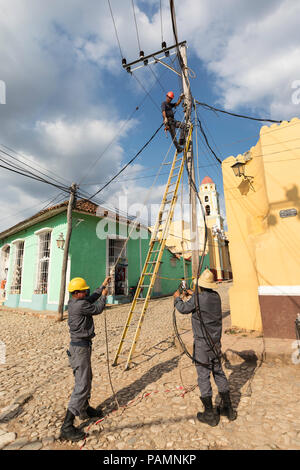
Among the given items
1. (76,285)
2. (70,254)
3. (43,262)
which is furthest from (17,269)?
(76,285)

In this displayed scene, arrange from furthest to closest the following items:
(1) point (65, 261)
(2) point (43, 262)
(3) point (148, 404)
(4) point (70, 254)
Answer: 1. (2) point (43, 262)
2. (4) point (70, 254)
3. (1) point (65, 261)
4. (3) point (148, 404)

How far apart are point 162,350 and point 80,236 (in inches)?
301

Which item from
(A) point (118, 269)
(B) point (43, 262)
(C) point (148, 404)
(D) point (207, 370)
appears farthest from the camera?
(A) point (118, 269)

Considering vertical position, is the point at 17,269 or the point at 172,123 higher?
the point at 172,123

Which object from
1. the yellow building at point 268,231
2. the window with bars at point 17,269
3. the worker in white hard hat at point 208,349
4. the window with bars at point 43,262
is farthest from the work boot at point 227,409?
the window with bars at point 17,269

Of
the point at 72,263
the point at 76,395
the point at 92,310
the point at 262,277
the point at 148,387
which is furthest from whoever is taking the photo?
the point at 72,263

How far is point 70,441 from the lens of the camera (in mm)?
2658

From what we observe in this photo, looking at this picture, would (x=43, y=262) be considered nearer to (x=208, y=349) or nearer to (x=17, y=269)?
(x=17, y=269)

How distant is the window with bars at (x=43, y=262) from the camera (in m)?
12.7

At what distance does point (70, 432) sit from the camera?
8.84 ft

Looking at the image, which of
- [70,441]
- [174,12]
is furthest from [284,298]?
[174,12]

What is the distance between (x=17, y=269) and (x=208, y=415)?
51.3 ft

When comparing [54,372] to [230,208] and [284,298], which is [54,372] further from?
[230,208]

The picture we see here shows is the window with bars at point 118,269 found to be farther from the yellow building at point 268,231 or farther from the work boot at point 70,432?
the work boot at point 70,432
